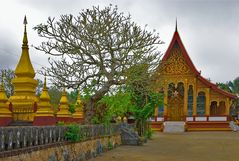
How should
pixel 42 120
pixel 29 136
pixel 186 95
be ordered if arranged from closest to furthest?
pixel 29 136 < pixel 42 120 < pixel 186 95

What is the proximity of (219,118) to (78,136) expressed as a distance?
25933mm

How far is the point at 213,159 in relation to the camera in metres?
12.2

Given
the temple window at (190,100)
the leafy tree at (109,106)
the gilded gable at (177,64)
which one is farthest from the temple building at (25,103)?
the temple window at (190,100)

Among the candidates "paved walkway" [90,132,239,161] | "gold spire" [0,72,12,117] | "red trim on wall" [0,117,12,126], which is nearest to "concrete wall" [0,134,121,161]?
"paved walkway" [90,132,239,161]

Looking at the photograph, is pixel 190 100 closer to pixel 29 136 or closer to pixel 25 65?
pixel 25 65

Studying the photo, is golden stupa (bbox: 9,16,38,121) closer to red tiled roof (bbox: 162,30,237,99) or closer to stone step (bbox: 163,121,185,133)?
red tiled roof (bbox: 162,30,237,99)

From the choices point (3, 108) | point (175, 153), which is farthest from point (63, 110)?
point (175, 153)

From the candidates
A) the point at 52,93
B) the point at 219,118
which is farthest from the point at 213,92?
the point at 52,93

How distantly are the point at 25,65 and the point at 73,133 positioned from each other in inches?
318

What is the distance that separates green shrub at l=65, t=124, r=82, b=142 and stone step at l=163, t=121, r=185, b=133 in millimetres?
24364

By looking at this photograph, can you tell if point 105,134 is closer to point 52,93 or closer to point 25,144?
point 25,144

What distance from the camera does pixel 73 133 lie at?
1074 cm

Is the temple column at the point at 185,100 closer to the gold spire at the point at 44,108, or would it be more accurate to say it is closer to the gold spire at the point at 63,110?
the gold spire at the point at 63,110

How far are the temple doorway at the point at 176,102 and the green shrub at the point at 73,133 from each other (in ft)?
84.7
